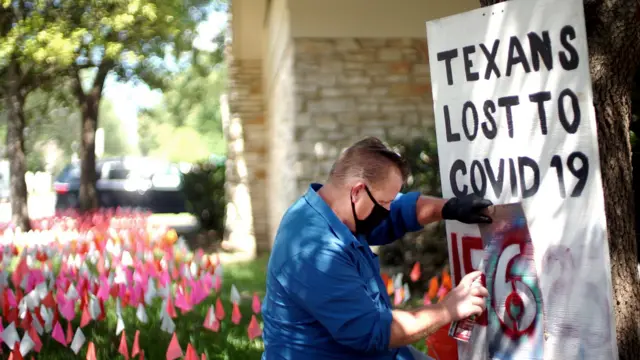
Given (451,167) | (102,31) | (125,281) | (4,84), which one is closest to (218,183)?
(102,31)

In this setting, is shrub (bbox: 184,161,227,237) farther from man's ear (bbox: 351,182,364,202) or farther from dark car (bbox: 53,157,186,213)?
man's ear (bbox: 351,182,364,202)

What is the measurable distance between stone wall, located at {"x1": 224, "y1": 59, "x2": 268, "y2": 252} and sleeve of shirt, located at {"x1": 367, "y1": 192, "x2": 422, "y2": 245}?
919 centimetres

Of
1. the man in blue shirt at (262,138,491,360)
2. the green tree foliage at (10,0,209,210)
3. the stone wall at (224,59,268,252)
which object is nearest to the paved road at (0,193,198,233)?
the green tree foliage at (10,0,209,210)

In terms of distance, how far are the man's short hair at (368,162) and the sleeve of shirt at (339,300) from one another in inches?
11.3

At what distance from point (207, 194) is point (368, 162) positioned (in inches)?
507

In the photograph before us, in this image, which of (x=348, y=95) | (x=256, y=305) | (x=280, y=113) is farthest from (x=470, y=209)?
(x=280, y=113)

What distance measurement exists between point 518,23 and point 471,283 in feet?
2.99

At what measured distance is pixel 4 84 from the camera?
15938mm

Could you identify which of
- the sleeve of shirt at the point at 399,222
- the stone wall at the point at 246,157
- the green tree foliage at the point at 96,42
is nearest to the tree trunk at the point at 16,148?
the green tree foliage at the point at 96,42

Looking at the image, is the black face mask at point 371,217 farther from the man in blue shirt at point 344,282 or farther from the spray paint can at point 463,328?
the spray paint can at point 463,328

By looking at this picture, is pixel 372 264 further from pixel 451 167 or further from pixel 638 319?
pixel 638 319

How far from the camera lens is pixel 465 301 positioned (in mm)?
2553

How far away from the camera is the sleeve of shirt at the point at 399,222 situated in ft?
10.3

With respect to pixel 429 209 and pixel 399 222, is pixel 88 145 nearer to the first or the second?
pixel 399 222
